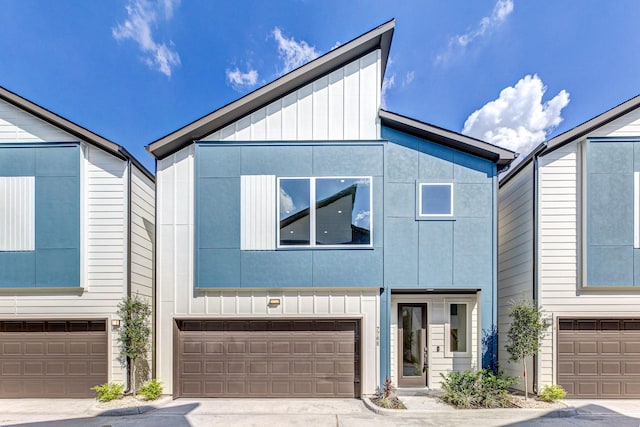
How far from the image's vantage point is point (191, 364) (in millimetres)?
7258

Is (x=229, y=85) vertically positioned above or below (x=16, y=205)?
above

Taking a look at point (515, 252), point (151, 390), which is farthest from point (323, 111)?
point (151, 390)

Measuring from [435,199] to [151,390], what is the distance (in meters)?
7.19

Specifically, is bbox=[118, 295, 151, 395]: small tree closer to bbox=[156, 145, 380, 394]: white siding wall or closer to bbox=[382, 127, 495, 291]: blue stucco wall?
bbox=[156, 145, 380, 394]: white siding wall

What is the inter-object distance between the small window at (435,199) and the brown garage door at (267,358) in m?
2.94

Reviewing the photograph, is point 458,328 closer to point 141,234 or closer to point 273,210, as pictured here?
point 273,210

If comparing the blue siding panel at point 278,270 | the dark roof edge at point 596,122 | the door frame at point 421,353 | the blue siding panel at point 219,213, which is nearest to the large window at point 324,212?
the blue siding panel at point 278,270

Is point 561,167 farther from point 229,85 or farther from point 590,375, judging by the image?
point 229,85

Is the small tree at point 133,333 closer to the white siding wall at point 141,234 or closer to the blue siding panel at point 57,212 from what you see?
the white siding wall at point 141,234

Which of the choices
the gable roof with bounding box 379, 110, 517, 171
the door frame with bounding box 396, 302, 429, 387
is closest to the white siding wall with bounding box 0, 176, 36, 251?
the gable roof with bounding box 379, 110, 517, 171

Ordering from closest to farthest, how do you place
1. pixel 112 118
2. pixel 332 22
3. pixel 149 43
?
pixel 332 22 < pixel 149 43 < pixel 112 118

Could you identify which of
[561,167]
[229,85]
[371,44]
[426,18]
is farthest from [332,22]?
[561,167]

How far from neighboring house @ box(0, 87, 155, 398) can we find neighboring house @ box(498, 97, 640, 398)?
9162 millimetres

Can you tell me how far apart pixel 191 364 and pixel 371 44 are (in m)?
8.12
